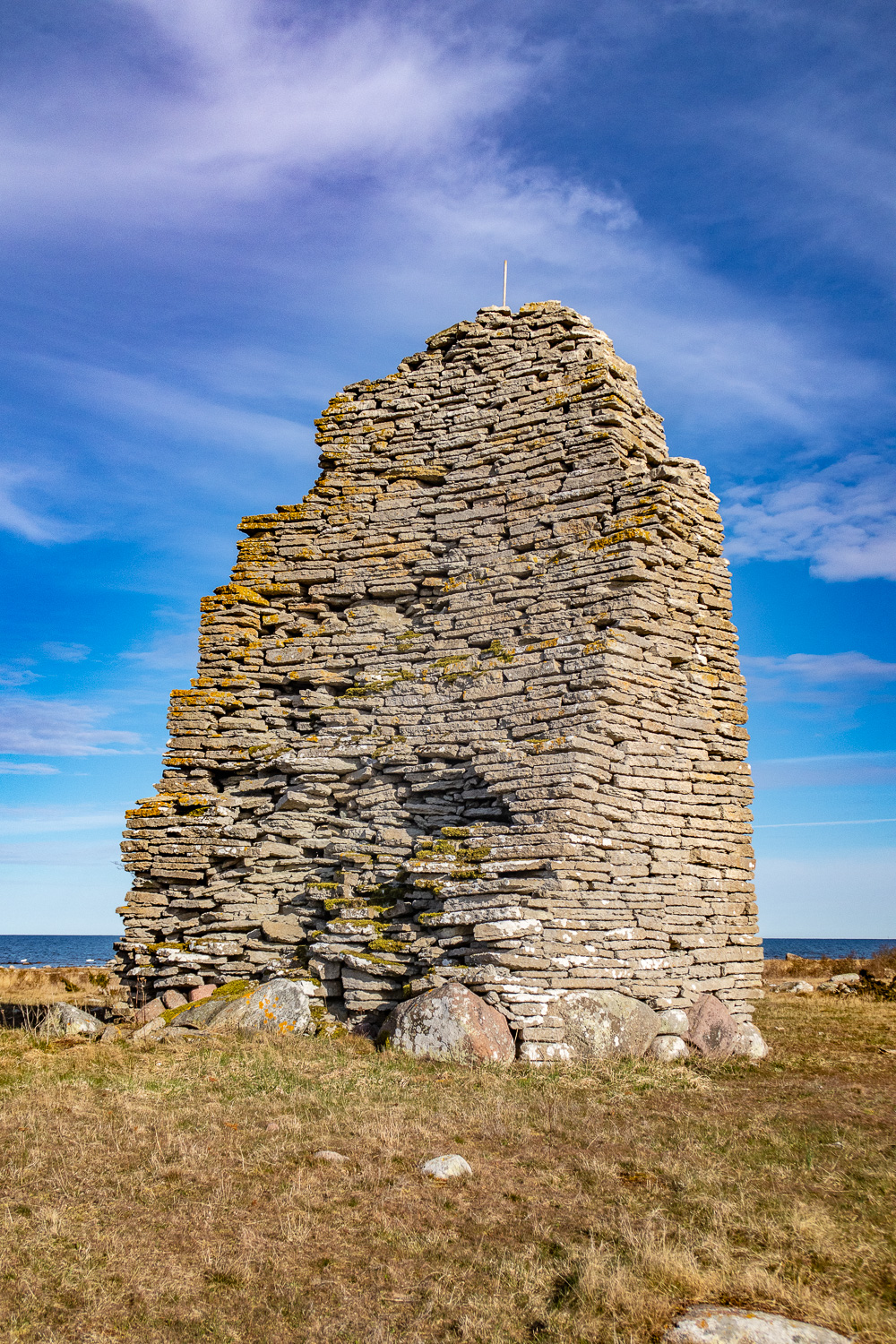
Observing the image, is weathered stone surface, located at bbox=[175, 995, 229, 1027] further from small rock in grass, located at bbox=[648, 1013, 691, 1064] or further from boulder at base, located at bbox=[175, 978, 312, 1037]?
small rock in grass, located at bbox=[648, 1013, 691, 1064]

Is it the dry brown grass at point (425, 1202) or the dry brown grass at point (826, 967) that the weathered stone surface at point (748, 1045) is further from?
the dry brown grass at point (826, 967)

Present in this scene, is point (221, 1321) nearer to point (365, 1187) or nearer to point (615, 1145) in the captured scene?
point (365, 1187)

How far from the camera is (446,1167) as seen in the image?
552 cm

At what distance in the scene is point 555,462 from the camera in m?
11.4

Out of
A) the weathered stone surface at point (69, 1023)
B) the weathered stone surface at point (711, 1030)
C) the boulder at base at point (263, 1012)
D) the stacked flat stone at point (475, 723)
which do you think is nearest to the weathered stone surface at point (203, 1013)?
the boulder at base at point (263, 1012)

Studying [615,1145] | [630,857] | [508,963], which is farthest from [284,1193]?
[630,857]

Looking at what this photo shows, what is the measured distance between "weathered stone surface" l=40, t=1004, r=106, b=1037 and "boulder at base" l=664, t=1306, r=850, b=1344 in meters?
8.04

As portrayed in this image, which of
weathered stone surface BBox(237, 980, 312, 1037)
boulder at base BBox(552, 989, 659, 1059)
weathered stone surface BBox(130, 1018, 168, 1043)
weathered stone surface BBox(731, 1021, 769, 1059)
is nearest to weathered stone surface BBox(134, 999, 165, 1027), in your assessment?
weathered stone surface BBox(130, 1018, 168, 1043)

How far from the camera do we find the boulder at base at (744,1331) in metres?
3.56

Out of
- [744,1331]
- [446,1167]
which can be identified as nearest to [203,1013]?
[446,1167]

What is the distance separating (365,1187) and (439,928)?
4309 mm

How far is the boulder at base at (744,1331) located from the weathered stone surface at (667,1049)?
5417mm

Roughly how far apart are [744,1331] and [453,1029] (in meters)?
4.85

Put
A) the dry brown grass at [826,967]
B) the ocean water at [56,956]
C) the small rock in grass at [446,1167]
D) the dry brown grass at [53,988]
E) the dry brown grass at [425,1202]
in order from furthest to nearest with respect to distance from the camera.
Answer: the ocean water at [56,956]
the dry brown grass at [826,967]
the dry brown grass at [53,988]
the small rock in grass at [446,1167]
the dry brown grass at [425,1202]
